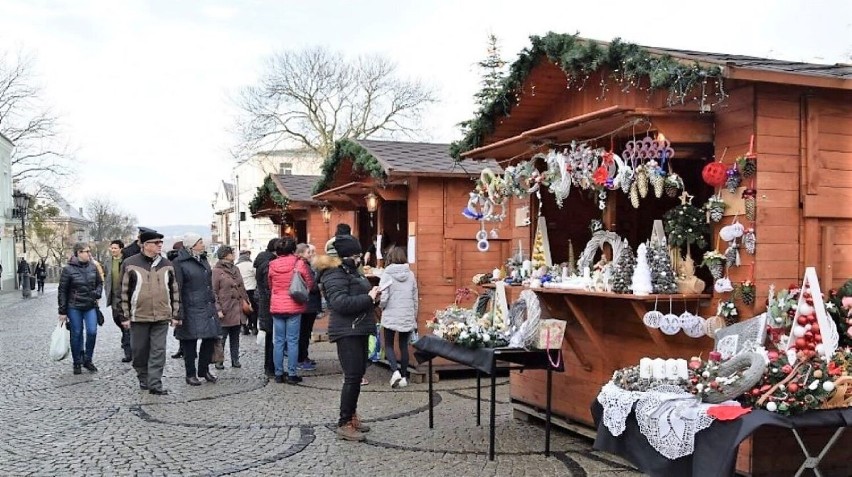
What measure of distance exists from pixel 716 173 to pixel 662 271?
2.52 feet

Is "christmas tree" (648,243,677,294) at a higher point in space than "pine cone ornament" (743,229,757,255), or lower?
lower

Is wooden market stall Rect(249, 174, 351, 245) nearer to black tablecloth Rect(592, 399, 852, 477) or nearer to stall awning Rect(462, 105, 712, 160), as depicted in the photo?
stall awning Rect(462, 105, 712, 160)

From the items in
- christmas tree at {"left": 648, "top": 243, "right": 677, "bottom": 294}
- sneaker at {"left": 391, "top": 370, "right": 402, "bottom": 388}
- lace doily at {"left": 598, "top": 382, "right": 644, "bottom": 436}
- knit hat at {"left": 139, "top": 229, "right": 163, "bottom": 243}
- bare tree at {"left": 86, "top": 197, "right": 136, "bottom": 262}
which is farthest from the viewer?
bare tree at {"left": 86, "top": 197, "right": 136, "bottom": 262}

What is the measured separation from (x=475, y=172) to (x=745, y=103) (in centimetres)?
513

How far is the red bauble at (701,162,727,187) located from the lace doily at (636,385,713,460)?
1432 millimetres

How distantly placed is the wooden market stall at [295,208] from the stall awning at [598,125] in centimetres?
862

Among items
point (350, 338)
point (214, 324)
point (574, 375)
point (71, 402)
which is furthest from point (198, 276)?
point (574, 375)

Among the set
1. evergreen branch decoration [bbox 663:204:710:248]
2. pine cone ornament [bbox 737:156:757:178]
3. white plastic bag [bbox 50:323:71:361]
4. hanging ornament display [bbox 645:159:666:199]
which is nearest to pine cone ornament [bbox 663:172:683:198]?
hanging ornament display [bbox 645:159:666:199]

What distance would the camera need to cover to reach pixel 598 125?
5434 mm

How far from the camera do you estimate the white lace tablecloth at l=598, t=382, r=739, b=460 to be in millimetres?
Answer: 3965

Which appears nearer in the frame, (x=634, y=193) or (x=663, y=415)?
(x=663, y=415)

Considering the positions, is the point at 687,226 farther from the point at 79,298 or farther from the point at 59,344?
the point at 59,344

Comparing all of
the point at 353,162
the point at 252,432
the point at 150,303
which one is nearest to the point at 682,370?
the point at 252,432

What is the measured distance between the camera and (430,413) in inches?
267
